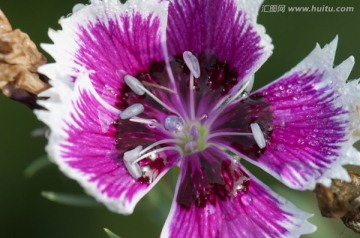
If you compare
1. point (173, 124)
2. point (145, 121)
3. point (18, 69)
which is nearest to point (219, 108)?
point (173, 124)

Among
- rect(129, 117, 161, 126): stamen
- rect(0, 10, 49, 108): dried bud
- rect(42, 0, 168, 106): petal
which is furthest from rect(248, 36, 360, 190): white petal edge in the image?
rect(0, 10, 49, 108): dried bud

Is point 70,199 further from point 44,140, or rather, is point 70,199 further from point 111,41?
point 44,140

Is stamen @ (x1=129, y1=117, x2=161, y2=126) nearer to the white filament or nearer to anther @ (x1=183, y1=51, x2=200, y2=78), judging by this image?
the white filament

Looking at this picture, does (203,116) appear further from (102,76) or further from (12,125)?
(12,125)

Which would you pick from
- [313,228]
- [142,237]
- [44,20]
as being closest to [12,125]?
[44,20]

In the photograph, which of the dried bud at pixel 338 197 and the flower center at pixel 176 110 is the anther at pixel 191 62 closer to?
the flower center at pixel 176 110
